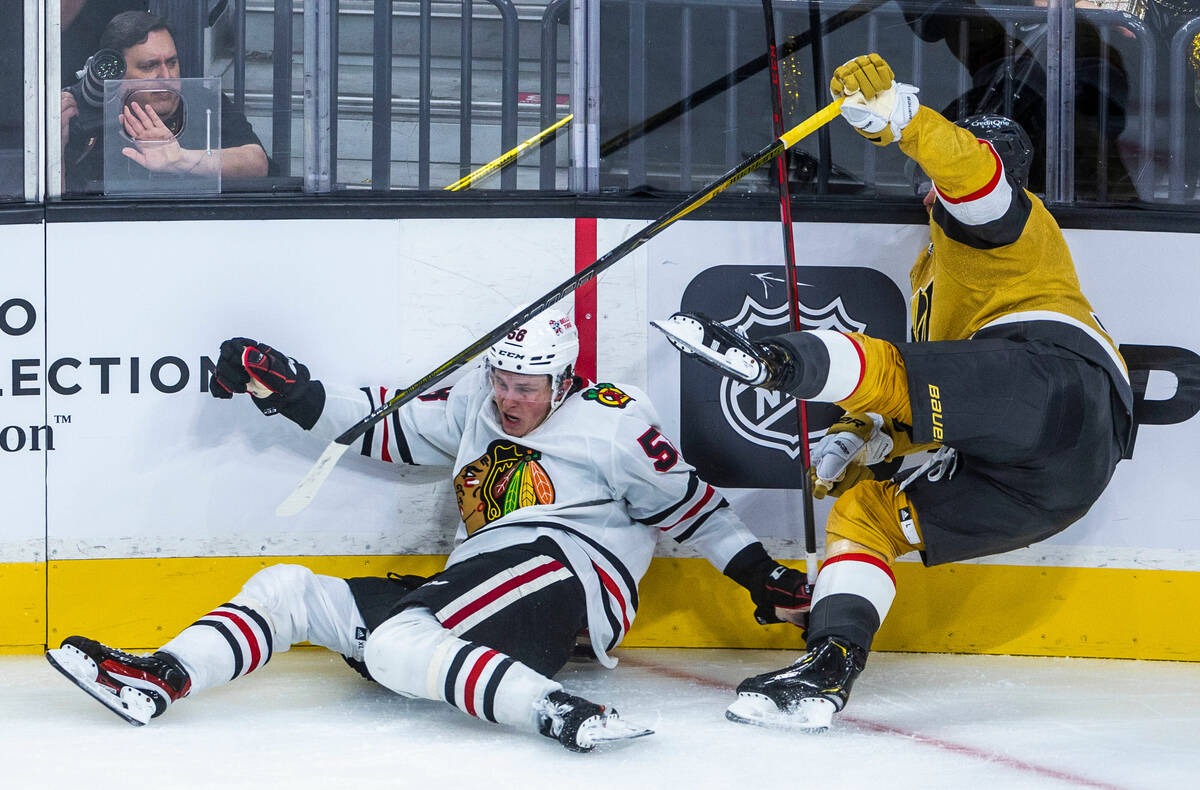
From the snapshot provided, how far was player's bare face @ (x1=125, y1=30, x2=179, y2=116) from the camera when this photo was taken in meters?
A: 3.01

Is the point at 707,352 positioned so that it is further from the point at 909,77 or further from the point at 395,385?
the point at 909,77

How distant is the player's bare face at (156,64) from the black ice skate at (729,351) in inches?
58.2

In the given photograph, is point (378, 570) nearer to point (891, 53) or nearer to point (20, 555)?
point (20, 555)

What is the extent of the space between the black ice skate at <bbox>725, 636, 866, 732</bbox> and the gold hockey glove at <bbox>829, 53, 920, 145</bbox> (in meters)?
1.00

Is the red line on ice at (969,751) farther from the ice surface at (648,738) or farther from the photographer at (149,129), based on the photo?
the photographer at (149,129)

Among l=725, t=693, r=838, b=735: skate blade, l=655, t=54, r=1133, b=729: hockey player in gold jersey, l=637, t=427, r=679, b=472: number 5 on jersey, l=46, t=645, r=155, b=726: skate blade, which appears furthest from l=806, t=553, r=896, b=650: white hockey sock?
l=46, t=645, r=155, b=726: skate blade

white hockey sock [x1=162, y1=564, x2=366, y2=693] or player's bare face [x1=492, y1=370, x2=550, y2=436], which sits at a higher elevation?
player's bare face [x1=492, y1=370, x2=550, y2=436]

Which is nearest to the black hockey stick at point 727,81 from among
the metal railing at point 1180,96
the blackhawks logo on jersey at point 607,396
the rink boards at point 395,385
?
the rink boards at point 395,385

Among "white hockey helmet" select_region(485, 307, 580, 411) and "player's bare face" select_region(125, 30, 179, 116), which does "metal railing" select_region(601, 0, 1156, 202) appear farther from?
"player's bare face" select_region(125, 30, 179, 116)

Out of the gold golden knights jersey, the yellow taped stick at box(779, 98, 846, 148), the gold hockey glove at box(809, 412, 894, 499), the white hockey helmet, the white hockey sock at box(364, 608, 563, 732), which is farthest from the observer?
the gold hockey glove at box(809, 412, 894, 499)

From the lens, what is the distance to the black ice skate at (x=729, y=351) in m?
2.20

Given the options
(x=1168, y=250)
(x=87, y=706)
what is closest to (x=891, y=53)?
(x=1168, y=250)

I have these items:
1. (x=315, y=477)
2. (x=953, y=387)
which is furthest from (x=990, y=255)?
(x=315, y=477)

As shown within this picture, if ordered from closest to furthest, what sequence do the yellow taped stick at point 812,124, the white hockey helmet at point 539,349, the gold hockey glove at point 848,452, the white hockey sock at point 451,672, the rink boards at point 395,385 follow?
the white hockey sock at point 451,672 < the yellow taped stick at point 812,124 < the white hockey helmet at point 539,349 < the gold hockey glove at point 848,452 < the rink boards at point 395,385
